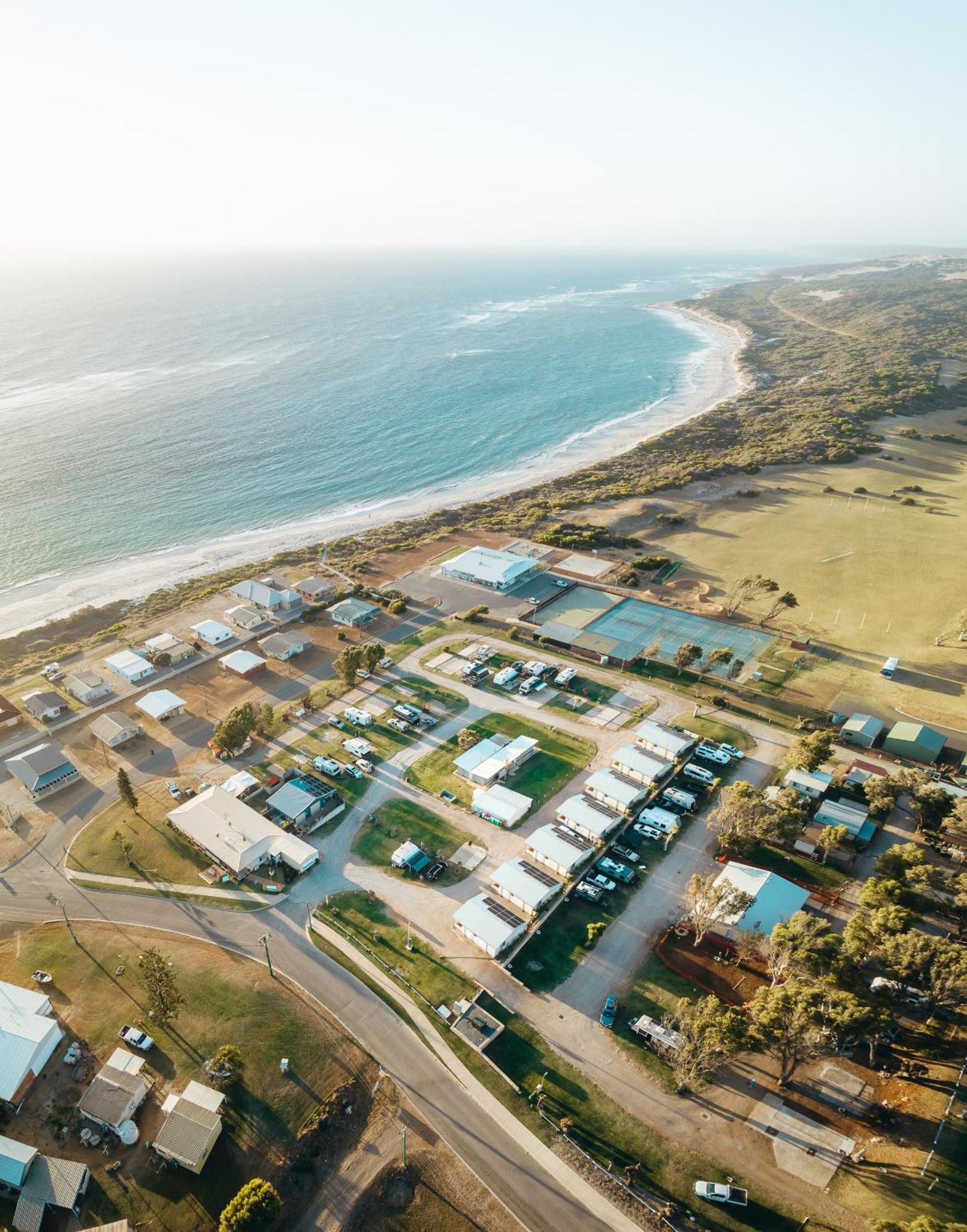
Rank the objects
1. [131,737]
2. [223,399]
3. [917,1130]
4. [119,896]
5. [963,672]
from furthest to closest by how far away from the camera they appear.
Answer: [223,399] → [963,672] → [131,737] → [119,896] → [917,1130]

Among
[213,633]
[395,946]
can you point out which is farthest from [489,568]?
[395,946]

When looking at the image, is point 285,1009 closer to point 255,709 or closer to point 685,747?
point 255,709

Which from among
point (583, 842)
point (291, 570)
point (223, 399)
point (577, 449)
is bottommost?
point (583, 842)

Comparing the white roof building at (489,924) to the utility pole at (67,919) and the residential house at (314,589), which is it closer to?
the utility pole at (67,919)

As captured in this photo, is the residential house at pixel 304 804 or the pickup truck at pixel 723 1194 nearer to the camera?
the pickup truck at pixel 723 1194

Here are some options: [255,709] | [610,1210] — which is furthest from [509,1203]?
[255,709]

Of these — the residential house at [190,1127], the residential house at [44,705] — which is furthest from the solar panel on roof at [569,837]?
the residential house at [44,705]
